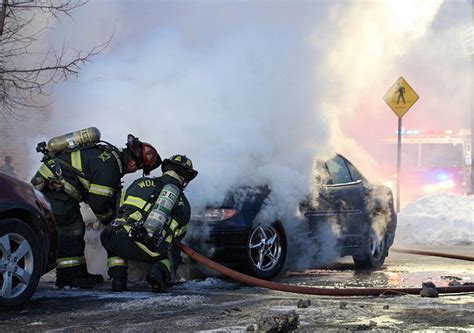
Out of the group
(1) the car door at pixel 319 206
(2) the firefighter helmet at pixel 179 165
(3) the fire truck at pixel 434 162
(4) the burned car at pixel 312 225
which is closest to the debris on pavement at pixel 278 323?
(2) the firefighter helmet at pixel 179 165

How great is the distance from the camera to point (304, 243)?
8.20m

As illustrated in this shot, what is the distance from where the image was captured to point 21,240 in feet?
18.1

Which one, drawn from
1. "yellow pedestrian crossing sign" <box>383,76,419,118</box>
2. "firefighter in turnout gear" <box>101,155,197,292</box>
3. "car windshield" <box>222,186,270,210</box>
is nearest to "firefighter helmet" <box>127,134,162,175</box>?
"firefighter in turnout gear" <box>101,155,197,292</box>

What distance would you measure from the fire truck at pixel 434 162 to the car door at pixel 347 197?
14.2 meters

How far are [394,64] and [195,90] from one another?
1431 cm

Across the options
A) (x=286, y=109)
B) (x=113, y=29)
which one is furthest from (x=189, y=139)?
(x=113, y=29)

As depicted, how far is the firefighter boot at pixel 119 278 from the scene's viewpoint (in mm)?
6512

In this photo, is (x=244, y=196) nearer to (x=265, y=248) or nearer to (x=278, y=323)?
(x=265, y=248)

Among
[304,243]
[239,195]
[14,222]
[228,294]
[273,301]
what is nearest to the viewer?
[14,222]

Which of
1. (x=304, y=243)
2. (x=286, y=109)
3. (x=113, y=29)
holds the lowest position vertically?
(x=304, y=243)

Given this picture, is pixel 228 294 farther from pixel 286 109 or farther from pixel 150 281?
pixel 286 109

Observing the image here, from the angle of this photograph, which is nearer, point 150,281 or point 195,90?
point 150,281

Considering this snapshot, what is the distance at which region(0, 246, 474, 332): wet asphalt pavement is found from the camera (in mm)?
4949

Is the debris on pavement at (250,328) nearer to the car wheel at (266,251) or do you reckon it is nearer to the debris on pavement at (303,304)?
the debris on pavement at (303,304)
